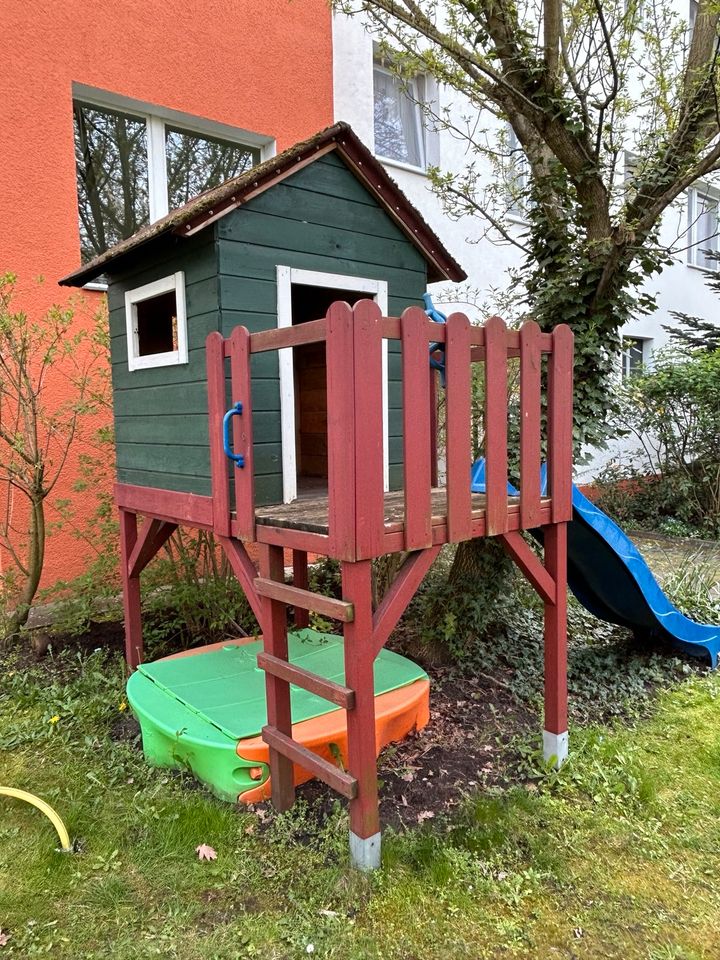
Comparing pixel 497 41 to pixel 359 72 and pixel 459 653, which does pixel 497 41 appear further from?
pixel 459 653

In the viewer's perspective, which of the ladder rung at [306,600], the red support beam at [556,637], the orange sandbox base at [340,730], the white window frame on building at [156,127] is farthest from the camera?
the white window frame on building at [156,127]

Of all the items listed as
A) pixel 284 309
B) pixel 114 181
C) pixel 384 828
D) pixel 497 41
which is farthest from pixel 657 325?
pixel 384 828

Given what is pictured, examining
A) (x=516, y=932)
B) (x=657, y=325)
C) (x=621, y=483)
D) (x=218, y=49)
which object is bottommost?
(x=516, y=932)

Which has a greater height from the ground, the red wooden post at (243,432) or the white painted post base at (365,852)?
the red wooden post at (243,432)

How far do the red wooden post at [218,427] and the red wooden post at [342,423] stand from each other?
735 mm

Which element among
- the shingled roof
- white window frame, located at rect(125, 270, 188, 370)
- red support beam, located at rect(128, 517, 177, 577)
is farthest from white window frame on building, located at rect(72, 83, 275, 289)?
red support beam, located at rect(128, 517, 177, 577)

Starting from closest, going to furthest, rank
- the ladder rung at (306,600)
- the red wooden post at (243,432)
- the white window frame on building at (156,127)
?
the ladder rung at (306,600), the red wooden post at (243,432), the white window frame on building at (156,127)

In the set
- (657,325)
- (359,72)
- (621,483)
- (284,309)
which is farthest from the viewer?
(657,325)

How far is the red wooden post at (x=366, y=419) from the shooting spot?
208cm

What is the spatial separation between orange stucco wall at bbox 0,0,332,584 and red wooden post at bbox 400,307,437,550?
367 cm

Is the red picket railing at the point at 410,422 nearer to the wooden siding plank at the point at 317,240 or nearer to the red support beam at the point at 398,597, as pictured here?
the red support beam at the point at 398,597

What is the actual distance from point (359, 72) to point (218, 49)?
1.64 m

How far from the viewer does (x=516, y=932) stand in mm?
2078

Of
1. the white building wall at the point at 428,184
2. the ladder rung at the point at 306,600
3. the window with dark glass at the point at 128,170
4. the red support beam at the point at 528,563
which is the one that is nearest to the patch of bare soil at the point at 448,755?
the red support beam at the point at 528,563
